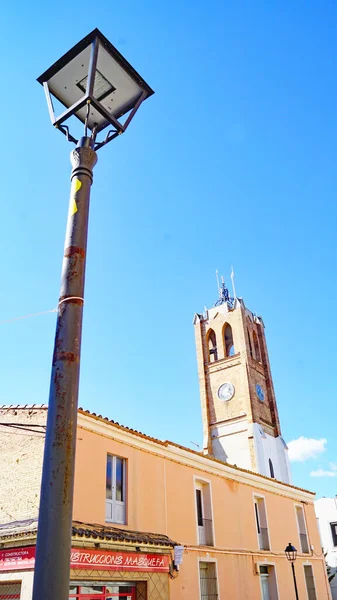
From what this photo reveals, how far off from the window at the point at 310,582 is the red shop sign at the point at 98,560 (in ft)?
32.5

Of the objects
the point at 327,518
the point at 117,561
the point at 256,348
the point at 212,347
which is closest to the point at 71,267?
the point at 117,561

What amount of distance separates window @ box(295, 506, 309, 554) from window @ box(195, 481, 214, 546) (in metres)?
6.94

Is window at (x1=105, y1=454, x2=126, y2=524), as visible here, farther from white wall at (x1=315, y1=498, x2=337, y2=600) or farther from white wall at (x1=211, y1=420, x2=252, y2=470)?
white wall at (x1=315, y1=498, x2=337, y2=600)

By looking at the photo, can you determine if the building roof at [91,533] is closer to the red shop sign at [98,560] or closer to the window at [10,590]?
the red shop sign at [98,560]

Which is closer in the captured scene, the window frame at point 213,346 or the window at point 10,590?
the window at point 10,590

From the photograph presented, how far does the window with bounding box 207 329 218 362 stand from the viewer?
3884cm

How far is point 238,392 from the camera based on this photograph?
116 feet

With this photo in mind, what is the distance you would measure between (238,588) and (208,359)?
78.5 ft

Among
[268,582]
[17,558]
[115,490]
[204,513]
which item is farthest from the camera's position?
[268,582]

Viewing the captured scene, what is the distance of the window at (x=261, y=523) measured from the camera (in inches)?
691

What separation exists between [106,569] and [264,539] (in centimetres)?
893

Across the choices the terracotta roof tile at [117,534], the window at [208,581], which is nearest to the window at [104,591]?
the terracotta roof tile at [117,534]

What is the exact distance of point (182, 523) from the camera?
13984mm

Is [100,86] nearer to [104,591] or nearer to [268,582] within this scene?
[104,591]
